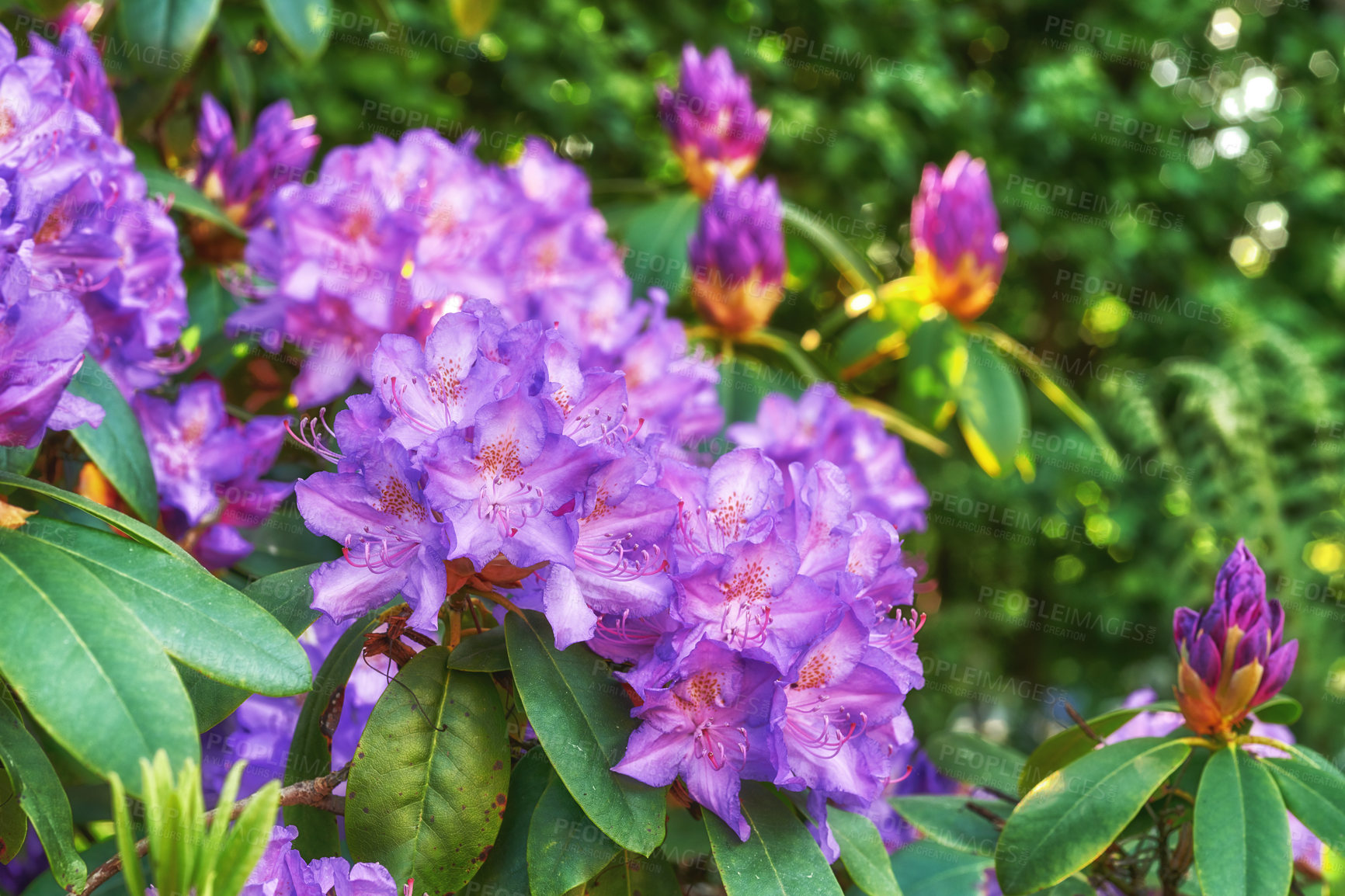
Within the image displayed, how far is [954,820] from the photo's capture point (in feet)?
3.59

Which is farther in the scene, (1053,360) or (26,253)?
(1053,360)

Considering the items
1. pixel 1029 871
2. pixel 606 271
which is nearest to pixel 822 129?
pixel 606 271

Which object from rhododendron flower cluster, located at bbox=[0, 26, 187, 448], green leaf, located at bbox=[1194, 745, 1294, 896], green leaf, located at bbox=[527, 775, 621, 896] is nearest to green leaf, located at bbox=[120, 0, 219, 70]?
rhododendron flower cluster, located at bbox=[0, 26, 187, 448]

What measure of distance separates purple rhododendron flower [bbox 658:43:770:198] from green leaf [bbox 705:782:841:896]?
52.2 inches

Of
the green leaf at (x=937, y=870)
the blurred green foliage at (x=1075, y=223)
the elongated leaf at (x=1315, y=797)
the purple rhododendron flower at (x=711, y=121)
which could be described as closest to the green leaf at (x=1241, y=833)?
the elongated leaf at (x=1315, y=797)

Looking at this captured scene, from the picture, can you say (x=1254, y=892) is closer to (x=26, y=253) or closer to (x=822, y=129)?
(x=26, y=253)

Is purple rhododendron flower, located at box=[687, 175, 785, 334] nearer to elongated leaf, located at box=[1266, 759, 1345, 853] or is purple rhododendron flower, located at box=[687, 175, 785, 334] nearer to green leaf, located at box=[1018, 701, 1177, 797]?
green leaf, located at box=[1018, 701, 1177, 797]

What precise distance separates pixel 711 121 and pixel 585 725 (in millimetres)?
1400

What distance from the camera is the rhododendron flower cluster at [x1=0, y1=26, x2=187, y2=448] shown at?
71cm

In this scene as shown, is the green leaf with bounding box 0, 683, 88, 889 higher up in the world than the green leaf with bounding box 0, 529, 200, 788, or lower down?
lower down

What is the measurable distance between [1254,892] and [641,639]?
1.63 ft

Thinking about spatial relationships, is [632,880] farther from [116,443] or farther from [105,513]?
[116,443]

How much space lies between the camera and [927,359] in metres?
1.86

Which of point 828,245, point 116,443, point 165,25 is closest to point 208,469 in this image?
point 116,443
